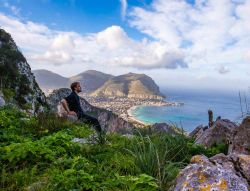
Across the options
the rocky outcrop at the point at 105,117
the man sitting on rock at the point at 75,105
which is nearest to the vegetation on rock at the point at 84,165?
the rocky outcrop at the point at 105,117

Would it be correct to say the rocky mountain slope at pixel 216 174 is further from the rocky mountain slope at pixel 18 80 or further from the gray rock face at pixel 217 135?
the rocky mountain slope at pixel 18 80

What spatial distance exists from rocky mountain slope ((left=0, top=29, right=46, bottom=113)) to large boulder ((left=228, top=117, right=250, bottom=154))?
1840 cm

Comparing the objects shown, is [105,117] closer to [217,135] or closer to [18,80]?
[18,80]

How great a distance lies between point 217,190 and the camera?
362 centimetres

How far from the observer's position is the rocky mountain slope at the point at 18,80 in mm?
26067

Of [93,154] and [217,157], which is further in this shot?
[93,154]

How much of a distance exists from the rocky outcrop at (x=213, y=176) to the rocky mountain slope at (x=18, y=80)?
21.4m

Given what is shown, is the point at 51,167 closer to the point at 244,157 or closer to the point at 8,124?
the point at 244,157

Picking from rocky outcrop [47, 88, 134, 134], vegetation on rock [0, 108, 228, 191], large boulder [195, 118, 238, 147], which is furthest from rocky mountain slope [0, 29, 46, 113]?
vegetation on rock [0, 108, 228, 191]

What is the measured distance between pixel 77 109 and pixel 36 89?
17.7m

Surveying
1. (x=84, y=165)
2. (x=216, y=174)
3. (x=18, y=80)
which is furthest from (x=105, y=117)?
(x=216, y=174)

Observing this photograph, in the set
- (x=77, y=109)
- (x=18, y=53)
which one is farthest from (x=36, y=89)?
(x=77, y=109)

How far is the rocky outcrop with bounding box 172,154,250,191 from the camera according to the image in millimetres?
3682

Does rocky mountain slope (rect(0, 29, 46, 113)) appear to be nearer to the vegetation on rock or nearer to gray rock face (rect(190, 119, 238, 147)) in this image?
gray rock face (rect(190, 119, 238, 147))
